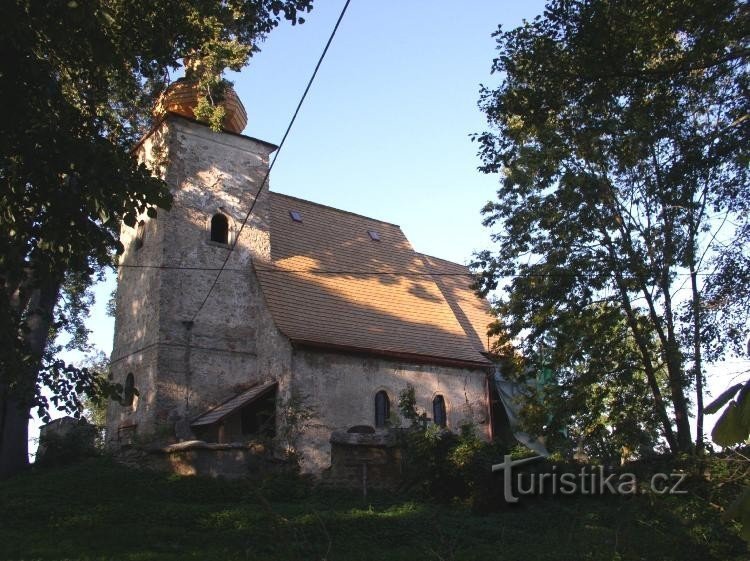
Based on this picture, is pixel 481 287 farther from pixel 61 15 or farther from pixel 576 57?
pixel 61 15

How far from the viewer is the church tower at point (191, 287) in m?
17.2

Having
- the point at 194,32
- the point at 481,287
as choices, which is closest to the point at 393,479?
the point at 481,287

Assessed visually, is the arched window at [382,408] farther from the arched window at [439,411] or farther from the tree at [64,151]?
the tree at [64,151]

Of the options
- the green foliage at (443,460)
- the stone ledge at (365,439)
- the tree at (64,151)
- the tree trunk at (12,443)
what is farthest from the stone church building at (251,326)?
the tree at (64,151)

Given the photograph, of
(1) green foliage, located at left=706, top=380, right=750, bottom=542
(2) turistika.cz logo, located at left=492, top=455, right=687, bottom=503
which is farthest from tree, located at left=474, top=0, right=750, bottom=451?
(1) green foliage, located at left=706, top=380, right=750, bottom=542

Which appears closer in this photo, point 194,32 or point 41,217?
point 41,217

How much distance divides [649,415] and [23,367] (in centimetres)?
1178

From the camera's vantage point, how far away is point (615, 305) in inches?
583

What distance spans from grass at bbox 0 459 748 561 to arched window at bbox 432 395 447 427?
5.68 metres

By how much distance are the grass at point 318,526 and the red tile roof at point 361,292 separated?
18.1ft

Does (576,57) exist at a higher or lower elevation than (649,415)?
higher

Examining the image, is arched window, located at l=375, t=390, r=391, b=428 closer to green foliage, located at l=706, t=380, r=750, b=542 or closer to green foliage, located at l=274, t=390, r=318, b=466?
green foliage, located at l=274, t=390, r=318, b=466

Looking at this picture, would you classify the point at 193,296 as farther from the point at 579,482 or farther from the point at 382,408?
the point at 579,482

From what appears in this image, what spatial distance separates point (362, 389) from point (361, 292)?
12.4 feet
